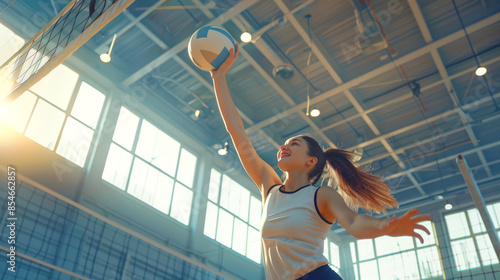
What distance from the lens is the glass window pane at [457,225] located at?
593 inches

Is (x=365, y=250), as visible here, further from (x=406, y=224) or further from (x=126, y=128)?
(x=406, y=224)

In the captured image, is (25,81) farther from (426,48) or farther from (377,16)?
(426,48)

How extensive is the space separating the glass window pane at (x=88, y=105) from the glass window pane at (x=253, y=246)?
6312mm

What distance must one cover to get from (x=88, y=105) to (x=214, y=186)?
4.70 metres

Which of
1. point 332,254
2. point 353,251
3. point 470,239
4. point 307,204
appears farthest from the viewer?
point 353,251

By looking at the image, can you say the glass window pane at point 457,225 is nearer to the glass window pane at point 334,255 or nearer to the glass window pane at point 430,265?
the glass window pane at point 430,265

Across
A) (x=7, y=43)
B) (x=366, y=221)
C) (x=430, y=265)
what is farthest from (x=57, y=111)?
(x=430, y=265)

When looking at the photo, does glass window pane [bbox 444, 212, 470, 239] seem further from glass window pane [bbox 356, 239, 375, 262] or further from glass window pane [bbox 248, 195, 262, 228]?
glass window pane [bbox 248, 195, 262, 228]

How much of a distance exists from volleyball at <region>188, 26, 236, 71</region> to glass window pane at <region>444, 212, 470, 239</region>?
14694 millimetres

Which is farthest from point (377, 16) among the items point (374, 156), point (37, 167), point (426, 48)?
point (37, 167)

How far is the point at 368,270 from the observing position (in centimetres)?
1666

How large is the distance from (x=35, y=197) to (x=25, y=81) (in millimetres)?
3880

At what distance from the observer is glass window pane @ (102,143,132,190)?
10.5m

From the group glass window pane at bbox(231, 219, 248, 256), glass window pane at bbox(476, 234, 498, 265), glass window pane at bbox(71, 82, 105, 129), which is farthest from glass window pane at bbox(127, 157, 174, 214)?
glass window pane at bbox(476, 234, 498, 265)
